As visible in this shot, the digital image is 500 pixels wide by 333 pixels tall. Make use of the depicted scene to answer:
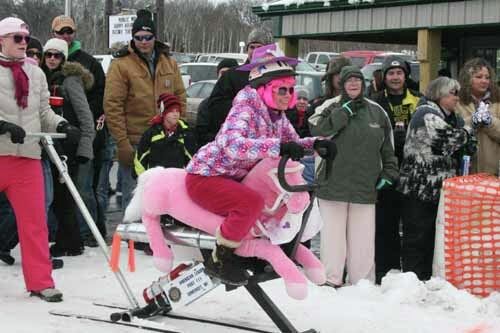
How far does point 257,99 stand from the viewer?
5.41m

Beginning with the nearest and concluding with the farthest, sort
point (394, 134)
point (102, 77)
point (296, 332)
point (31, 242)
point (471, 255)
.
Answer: point (296, 332) < point (31, 242) < point (471, 255) < point (394, 134) < point (102, 77)

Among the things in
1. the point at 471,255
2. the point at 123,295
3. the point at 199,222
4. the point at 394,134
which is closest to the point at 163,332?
the point at 199,222

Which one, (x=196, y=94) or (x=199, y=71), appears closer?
(x=196, y=94)

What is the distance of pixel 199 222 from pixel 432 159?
2694 millimetres

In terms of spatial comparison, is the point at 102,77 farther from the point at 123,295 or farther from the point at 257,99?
the point at 257,99

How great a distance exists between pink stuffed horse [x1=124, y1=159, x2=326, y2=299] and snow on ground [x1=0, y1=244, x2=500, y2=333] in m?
0.62

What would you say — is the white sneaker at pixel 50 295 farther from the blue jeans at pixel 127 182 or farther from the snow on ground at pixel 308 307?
the blue jeans at pixel 127 182

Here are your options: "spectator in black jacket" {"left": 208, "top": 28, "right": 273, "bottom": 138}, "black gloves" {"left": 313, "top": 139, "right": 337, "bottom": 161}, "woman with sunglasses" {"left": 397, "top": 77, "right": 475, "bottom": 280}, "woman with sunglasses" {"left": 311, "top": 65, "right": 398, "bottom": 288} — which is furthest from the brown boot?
"spectator in black jacket" {"left": 208, "top": 28, "right": 273, "bottom": 138}

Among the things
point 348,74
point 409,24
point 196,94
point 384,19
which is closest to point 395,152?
point 348,74

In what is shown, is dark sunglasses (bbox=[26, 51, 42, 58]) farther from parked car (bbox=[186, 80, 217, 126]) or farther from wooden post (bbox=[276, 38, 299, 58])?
parked car (bbox=[186, 80, 217, 126])

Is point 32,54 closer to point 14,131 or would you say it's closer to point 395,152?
point 14,131

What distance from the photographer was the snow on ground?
19.3 ft

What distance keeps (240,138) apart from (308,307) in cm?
180

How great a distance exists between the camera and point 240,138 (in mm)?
5195
